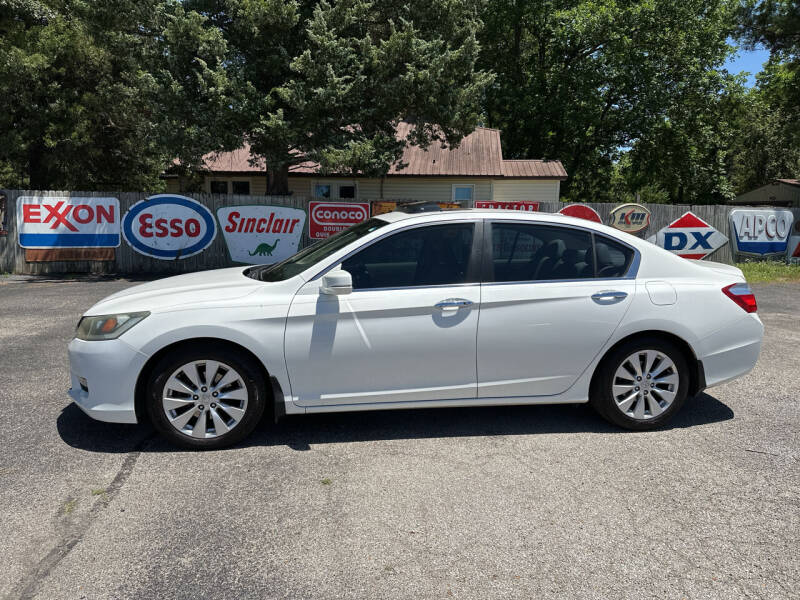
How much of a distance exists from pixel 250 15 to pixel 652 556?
14509mm

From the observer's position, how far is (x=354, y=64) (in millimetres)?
14922

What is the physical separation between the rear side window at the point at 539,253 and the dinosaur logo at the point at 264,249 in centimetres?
1150

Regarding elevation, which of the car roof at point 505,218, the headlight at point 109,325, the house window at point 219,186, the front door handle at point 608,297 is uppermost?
the house window at point 219,186

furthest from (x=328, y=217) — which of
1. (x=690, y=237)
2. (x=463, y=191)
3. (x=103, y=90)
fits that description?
(x=463, y=191)

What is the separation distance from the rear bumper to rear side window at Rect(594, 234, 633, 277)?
2.68 ft

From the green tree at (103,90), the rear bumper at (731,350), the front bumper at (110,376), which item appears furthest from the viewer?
the green tree at (103,90)

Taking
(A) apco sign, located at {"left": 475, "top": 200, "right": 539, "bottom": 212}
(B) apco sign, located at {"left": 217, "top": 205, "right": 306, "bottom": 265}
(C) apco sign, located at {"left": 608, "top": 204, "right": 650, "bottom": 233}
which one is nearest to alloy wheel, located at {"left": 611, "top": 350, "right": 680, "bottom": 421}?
(B) apco sign, located at {"left": 217, "top": 205, "right": 306, "bottom": 265}

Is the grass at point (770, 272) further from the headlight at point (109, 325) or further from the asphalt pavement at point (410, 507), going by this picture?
the headlight at point (109, 325)

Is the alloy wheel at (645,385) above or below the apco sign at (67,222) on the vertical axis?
below

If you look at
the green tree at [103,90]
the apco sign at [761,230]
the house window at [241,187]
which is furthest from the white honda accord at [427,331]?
the house window at [241,187]

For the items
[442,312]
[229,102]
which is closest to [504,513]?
[442,312]

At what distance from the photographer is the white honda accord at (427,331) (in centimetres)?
414

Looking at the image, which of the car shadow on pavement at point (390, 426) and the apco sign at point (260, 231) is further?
the apco sign at point (260, 231)

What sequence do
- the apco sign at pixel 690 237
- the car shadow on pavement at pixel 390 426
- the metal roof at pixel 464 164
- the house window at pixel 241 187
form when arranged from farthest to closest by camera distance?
the house window at pixel 241 187
the metal roof at pixel 464 164
the apco sign at pixel 690 237
the car shadow on pavement at pixel 390 426
